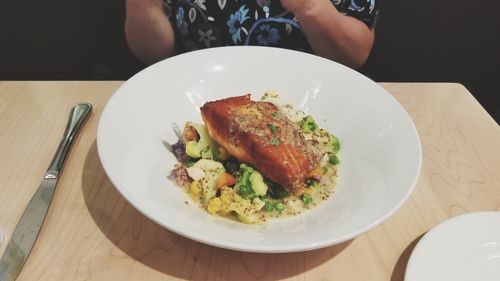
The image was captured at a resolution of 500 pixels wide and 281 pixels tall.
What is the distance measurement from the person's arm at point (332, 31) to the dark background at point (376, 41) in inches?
20.8

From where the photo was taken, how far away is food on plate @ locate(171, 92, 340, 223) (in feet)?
3.45

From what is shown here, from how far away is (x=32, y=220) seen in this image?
38.9 inches

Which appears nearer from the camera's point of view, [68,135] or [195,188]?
[195,188]

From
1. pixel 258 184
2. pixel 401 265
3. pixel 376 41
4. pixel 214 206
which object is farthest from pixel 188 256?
pixel 376 41

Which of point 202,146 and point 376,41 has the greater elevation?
point 202,146

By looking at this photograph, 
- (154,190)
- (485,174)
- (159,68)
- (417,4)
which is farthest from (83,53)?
(485,174)

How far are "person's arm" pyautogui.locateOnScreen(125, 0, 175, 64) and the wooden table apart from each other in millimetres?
511

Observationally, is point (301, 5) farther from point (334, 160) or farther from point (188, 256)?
point (188, 256)

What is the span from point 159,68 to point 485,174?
1.06 metres

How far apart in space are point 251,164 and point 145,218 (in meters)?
0.31

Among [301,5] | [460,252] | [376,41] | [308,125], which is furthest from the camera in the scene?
[376,41]

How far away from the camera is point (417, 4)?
2.34 meters

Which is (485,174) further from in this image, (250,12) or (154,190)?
(250,12)

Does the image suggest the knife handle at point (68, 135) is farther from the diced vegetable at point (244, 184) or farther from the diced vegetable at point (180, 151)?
the diced vegetable at point (244, 184)
